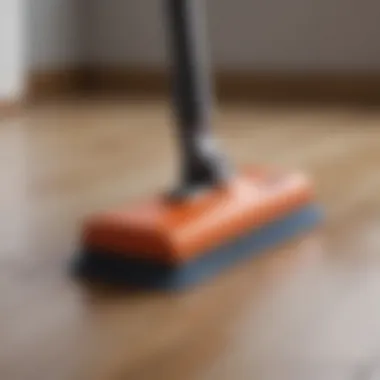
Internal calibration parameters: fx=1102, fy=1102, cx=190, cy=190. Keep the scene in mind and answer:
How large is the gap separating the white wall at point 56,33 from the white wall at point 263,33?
45mm

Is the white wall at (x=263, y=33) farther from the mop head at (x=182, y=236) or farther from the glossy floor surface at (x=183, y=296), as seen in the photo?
the mop head at (x=182, y=236)

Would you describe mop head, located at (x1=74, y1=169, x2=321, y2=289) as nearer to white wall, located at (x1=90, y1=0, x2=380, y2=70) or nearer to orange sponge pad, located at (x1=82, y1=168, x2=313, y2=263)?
orange sponge pad, located at (x1=82, y1=168, x2=313, y2=263)

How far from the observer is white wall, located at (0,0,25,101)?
8.43 feet

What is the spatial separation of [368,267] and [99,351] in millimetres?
386

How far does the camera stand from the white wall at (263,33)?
2729 millimetres

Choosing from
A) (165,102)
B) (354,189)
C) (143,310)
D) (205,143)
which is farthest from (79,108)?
(143,310)

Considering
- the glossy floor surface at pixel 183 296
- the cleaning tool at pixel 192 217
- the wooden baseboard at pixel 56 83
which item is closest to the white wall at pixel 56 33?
the wooden baseboard at pixel 56 83

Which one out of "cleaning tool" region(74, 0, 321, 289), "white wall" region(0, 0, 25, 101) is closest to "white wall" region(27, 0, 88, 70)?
"white wall" region(0, 0, 25, 101)

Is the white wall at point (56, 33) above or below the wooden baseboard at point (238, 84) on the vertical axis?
above

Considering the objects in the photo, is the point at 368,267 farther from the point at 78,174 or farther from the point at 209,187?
the point at 78,174

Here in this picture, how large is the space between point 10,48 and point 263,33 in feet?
2.14

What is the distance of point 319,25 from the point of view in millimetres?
2754

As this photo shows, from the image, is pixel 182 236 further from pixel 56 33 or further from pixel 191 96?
pixel 56 33

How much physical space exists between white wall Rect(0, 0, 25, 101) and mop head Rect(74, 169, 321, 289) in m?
1.37
